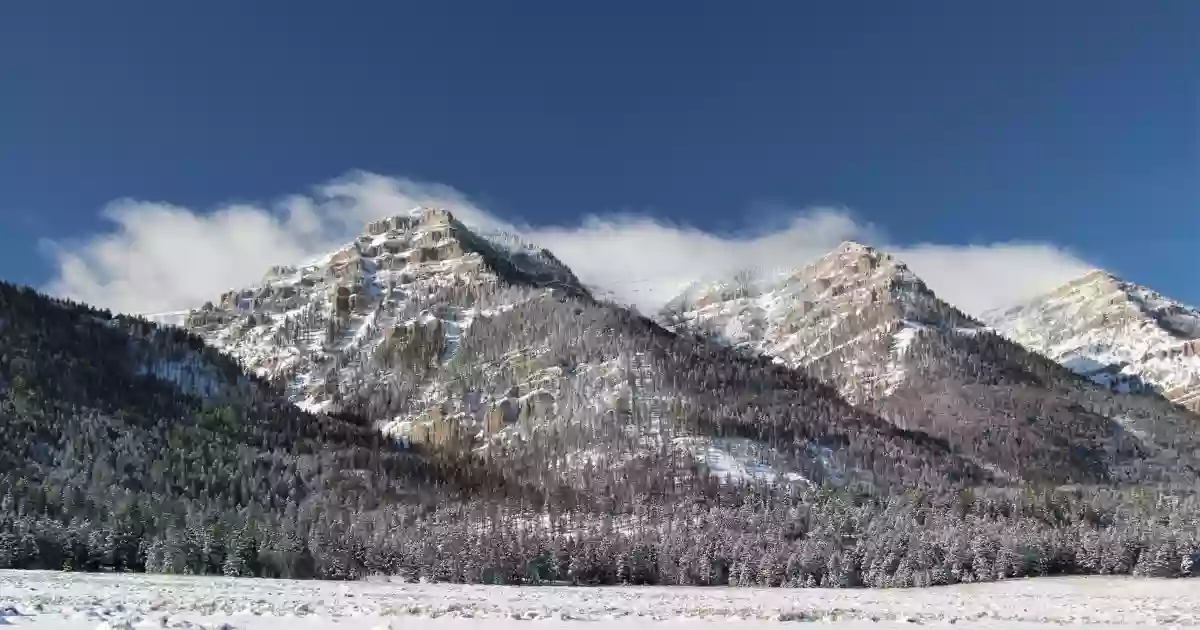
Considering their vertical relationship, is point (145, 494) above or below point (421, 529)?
above

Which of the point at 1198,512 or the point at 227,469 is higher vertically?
the point at 227,469

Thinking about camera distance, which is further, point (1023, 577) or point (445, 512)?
point (445, 512)

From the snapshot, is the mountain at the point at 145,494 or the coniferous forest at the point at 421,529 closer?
the mountain at the point at 145,494

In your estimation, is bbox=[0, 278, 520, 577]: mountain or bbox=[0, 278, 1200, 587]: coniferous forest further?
bbox=[0, 278, 1200, 587]: coniferous forest

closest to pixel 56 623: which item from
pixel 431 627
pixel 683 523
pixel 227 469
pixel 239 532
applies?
pixel 431 627

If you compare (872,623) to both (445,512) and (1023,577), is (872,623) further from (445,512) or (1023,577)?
(445,512)

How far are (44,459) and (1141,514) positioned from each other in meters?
198

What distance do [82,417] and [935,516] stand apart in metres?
168

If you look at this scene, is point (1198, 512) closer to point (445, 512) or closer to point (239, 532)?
point (445, 512)

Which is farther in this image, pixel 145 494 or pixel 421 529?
pixel 145 494

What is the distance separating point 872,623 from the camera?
32.6 m

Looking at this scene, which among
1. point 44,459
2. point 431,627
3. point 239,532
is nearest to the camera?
point 431,627

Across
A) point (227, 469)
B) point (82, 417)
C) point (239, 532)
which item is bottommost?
point (239, 532)

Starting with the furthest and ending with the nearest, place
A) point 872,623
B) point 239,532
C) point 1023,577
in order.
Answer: point 1023,577 < point 239,532 < point 872,623
